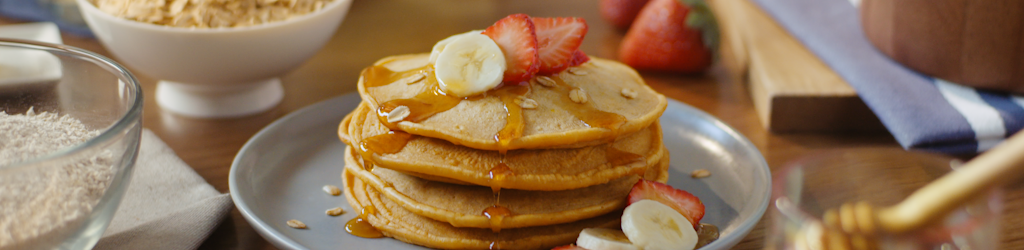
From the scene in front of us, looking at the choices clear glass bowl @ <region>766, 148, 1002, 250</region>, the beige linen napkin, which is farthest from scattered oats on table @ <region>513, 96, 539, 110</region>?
the beige linen napkin

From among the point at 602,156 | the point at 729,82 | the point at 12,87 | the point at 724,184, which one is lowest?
the point at 729,82

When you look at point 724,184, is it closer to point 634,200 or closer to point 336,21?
point 634,200

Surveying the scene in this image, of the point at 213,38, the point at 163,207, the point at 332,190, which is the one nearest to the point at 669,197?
the point at 332,190

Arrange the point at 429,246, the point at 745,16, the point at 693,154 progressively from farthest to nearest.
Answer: the point at 745,16 → the point at 693,154 → the point at 429,246

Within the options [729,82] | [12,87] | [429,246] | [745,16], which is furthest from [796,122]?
[12,87]

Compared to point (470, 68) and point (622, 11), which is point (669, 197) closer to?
point (470, 68)

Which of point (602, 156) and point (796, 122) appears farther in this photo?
point (796, 122)

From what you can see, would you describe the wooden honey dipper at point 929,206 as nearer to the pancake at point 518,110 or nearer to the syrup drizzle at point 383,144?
the pancake at point 518,110

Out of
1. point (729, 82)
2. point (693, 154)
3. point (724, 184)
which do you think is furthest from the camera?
point (729, 82)
